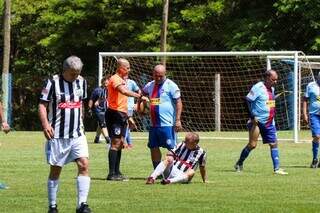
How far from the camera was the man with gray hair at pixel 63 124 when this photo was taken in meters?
12.0

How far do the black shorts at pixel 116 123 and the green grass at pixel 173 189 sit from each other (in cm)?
82

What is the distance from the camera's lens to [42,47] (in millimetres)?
53594

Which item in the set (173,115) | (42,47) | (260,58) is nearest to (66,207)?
(173,115)

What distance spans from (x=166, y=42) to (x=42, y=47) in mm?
10737

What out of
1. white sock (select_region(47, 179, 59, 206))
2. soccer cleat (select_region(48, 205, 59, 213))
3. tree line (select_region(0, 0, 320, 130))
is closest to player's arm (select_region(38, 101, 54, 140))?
white sock (select_region(47, 179, 59, 206))

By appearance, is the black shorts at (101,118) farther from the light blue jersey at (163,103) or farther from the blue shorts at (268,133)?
the light blue jersey at (163,103)

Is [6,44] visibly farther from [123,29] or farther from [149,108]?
[149,108]

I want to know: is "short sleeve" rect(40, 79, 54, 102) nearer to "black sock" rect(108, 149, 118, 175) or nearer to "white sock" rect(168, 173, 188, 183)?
"white sock" rect(168, 173, 188, 183)

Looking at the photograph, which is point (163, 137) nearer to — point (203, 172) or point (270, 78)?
point (203, 172)

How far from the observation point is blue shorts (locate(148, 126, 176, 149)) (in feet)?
54.1

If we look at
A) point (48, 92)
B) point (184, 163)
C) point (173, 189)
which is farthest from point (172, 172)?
point (48, 92)

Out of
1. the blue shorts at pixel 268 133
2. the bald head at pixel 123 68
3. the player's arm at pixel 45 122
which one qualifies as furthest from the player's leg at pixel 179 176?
the player's arm at pixel 45 122

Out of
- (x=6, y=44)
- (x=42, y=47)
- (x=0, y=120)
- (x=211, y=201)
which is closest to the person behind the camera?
(x=211, y=201)

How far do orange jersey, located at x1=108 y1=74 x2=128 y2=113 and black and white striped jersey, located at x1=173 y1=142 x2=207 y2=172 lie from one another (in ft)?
4.60
